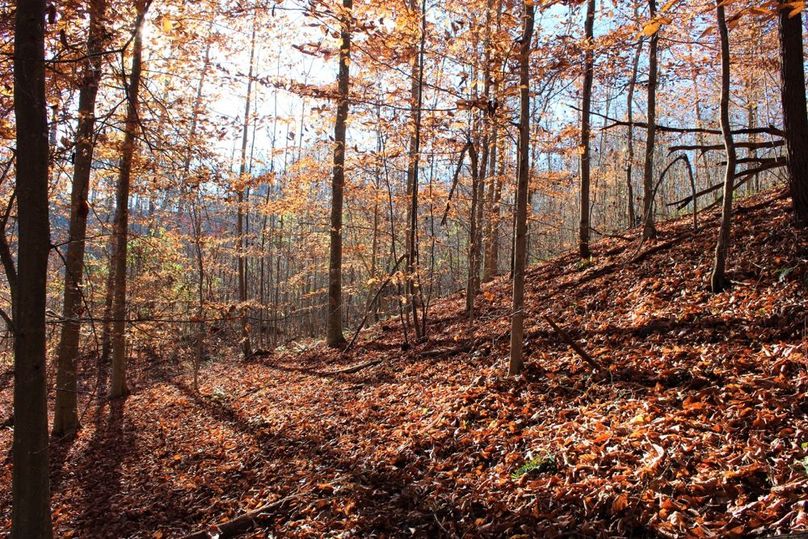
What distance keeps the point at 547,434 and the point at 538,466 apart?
1.73 feet

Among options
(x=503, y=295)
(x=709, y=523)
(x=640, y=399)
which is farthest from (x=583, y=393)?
(x=503, y=295)

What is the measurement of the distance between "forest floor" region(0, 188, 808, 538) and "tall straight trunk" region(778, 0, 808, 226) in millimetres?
601

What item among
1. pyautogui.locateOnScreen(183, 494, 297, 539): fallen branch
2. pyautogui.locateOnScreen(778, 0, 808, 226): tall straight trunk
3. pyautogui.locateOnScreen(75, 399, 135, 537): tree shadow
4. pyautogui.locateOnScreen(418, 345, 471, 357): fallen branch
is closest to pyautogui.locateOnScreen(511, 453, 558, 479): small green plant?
pyautogui.locateOnScreen(183, 494, 297, 539): fallen branch

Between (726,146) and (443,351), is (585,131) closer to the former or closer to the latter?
(726,146)

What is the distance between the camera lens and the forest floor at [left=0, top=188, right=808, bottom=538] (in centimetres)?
309

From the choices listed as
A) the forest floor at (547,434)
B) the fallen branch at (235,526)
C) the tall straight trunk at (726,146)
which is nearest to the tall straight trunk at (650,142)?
the forest floor at (547,434)

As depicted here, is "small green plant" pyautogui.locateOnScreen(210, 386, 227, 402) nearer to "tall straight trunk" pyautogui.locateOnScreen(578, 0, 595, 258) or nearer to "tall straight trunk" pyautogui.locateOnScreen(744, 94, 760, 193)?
"tall straight trunk" pyautogui.locateOnScreen(578, 0, 595, 258)

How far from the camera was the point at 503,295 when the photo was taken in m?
11.1

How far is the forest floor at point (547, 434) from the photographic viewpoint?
121 inches

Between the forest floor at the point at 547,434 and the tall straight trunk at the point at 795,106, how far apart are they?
0.60 meters

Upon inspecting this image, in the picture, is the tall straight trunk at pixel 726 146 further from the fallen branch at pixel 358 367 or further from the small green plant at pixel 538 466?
the fallen branch at pixel 358 367

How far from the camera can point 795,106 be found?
212 inches

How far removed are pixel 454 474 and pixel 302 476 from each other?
181 cm

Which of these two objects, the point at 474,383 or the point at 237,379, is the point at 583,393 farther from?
the point at 237,379
